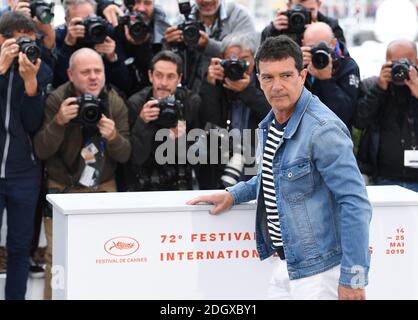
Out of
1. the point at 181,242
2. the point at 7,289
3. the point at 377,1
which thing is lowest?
the point at 7,289

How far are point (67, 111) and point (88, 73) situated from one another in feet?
1.26

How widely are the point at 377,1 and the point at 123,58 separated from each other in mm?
16582

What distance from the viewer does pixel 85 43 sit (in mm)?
6410

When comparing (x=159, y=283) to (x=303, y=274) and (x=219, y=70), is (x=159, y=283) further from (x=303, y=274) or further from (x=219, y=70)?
(x=219, y=70)

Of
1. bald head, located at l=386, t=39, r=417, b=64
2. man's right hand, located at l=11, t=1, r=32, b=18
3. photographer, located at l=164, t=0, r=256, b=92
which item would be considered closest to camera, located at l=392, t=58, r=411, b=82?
bald head, located at l=386, t=39, r=417, b=64

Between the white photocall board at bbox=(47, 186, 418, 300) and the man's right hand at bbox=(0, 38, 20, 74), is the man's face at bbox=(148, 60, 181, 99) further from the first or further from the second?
the white photocall board at bbox=(47, 186, 418, 300)

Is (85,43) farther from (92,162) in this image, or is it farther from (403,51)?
(403,51)

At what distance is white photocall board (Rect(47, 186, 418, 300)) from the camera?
432cm

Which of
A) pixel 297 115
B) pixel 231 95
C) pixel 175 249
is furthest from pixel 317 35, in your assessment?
pixel 297 115

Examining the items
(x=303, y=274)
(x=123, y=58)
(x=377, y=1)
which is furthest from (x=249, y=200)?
(x=377, y=1)

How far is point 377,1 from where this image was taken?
22.1 m

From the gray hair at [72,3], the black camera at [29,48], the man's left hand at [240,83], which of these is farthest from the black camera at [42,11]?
the man's left hand at [240,83]

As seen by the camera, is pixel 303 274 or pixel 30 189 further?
pixel 30 189

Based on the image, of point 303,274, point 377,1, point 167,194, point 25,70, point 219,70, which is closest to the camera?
point 303,274
